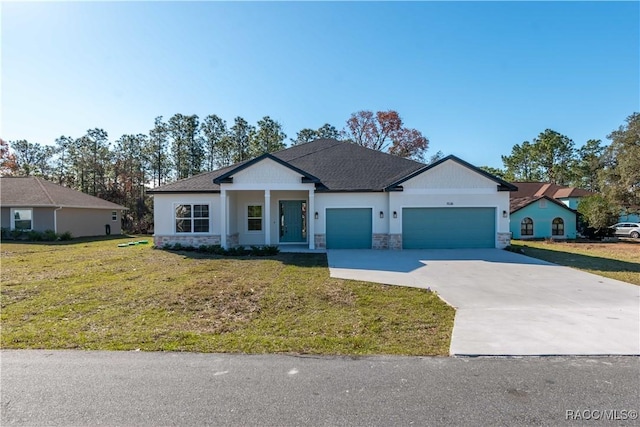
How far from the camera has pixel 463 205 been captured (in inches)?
627

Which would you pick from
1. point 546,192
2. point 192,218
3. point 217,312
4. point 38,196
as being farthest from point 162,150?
point 546,192

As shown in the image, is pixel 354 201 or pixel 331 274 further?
pixel 354 201

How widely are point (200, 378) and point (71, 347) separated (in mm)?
2163

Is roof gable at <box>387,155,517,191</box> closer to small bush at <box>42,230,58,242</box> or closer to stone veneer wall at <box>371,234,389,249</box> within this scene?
stone veneer wall at <box>371,234,389,249</box>

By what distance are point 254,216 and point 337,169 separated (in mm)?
4879

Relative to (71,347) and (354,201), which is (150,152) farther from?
(71,347)

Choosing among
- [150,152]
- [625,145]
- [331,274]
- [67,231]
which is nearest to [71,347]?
[331,274]

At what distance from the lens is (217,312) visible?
634 cm

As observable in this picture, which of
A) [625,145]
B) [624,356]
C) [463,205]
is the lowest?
[624,356]

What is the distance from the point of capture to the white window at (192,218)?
53.8 feet

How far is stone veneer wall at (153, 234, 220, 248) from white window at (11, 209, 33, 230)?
1339cm
